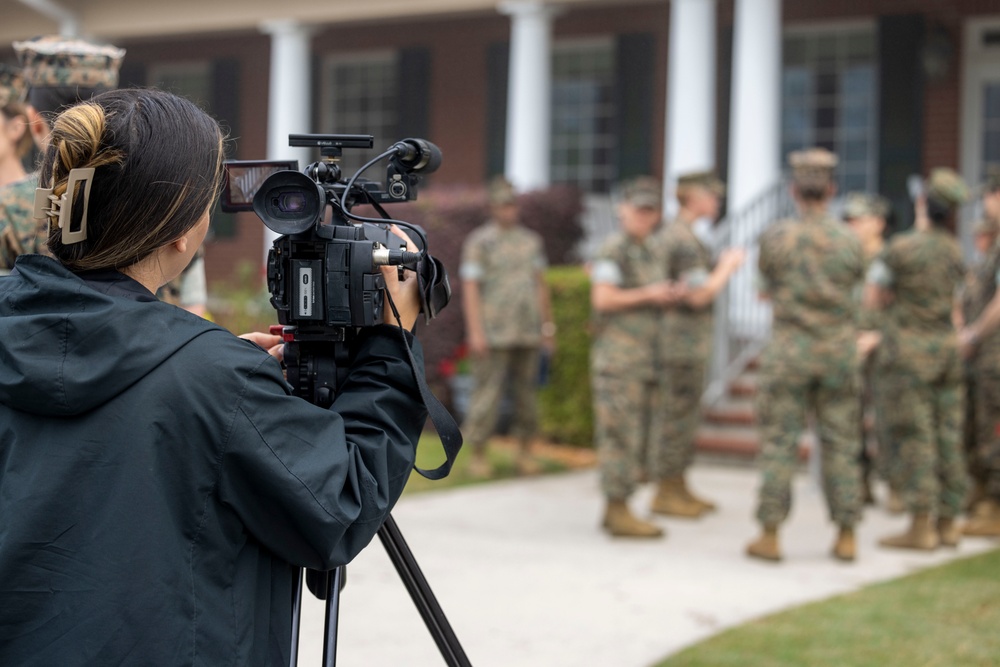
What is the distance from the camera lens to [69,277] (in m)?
1.66

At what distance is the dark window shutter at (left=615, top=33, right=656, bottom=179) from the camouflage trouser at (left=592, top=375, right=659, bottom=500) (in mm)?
6933

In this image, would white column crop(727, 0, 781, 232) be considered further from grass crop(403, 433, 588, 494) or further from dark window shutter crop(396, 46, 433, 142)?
dark window shutter crop(396, 46, 433, 142)

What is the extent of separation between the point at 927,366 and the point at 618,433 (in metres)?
1.81

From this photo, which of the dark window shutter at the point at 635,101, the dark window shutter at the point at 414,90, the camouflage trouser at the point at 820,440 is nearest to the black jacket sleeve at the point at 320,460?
the camouflage trouser at the point at 820,440

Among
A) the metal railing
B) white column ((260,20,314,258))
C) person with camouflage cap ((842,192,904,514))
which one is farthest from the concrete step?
white column ((260,20,314,258))

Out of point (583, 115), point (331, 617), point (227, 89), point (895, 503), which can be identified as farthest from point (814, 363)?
point (227, 89)

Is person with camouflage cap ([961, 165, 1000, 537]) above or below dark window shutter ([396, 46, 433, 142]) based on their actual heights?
below

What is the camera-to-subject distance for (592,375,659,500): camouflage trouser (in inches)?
245

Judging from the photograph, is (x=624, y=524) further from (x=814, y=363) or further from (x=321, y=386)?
(x=321, y=386)

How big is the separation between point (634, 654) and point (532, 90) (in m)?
8.33

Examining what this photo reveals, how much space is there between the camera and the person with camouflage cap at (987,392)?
654cm

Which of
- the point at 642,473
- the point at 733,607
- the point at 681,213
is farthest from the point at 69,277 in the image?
the point at 642,473

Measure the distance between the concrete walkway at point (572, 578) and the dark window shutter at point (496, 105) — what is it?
276 inches

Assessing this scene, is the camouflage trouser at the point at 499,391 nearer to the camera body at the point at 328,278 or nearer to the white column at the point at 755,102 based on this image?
the white column at the point at 755,102
